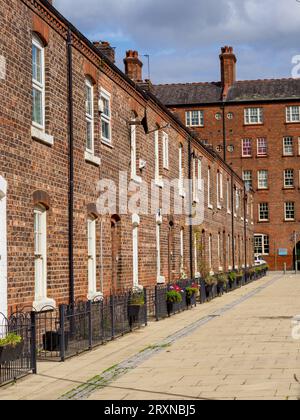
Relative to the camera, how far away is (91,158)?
18453 mm

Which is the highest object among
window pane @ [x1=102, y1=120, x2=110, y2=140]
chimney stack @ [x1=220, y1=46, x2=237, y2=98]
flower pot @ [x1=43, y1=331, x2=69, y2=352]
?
chimney stack @ [x1=220, y1=46, x2=237, y2=98]

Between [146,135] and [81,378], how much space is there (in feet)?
46.0

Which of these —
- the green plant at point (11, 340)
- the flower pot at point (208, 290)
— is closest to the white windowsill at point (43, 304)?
the green plant at point (11, 340)

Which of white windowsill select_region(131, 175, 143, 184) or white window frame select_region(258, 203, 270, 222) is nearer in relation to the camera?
white windowsill select_region(131, 175, 143, 184)

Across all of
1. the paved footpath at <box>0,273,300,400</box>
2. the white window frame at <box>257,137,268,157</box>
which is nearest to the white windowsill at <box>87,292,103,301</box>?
the paved footpath at <box>0,273,300,400</box>

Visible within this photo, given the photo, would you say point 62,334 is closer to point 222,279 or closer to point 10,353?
point 10,353

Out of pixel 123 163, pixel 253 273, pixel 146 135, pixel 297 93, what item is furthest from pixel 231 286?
pixel 297 93

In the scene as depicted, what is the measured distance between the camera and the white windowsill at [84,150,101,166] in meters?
18.1

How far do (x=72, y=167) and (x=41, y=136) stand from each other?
1825mm

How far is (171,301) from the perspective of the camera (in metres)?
A: 22.8

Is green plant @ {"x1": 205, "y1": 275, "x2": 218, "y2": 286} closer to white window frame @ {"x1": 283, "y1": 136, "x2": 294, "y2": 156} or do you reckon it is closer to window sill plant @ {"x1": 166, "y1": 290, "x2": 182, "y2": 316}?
window sill plant @ {"x1": 166, "y1": 290, "x2": 182, "y2": 316}

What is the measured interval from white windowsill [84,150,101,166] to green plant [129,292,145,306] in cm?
335

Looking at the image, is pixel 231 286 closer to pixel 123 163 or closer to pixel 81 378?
pixel 123 163

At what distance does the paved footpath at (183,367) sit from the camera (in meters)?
10.1
